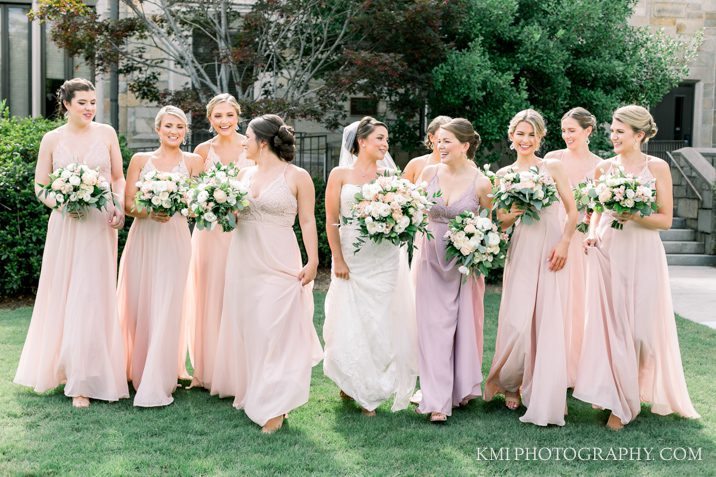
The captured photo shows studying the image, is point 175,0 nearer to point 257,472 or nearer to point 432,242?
point 432,242

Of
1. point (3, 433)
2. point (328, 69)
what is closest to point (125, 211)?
point (3, 433)

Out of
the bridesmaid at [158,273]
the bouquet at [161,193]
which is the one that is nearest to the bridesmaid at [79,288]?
the bridesmaid at [158,273]

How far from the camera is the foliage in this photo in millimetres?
12531

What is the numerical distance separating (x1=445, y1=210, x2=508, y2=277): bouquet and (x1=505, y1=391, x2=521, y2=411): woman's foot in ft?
3.63

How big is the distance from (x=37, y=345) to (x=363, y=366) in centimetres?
269

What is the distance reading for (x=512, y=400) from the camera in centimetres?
645

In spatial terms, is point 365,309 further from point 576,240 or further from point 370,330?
point 576,240

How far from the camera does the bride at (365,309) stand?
247 inches

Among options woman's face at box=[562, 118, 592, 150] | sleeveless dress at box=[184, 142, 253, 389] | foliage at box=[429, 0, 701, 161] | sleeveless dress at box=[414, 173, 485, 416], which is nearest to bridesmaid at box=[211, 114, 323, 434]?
sleeveless dress at box=[184, 142, 253, 389]

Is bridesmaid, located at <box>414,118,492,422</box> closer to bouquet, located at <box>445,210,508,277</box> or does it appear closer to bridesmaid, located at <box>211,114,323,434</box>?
bouquet, located at <box>445,210,508,277</box>

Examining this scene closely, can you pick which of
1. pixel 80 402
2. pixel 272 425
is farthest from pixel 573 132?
pixel 80 402

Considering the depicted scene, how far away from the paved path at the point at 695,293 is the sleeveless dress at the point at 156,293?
667 cm

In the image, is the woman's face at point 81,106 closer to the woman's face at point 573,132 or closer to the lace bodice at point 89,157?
the lace bodice at point 89,157

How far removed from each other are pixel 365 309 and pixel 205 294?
153cm
